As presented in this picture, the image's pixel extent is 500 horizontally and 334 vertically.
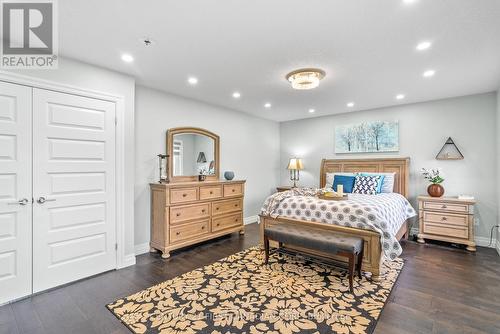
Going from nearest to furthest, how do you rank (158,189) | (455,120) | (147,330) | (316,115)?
(147,330)
(158,189)
(455,120)
(316,115)

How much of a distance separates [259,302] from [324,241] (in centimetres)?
98

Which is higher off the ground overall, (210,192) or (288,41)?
(288,41)

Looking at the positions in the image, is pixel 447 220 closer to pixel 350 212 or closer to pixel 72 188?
pixel 350 212

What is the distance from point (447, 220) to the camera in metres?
3.99

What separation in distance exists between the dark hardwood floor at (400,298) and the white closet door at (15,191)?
0.24 metres

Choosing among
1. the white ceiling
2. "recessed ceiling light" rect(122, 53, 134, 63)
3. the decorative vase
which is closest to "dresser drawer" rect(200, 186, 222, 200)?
the white ceiling

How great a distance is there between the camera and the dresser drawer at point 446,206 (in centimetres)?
387

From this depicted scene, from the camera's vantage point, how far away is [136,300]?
2381 mm

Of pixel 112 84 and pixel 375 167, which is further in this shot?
pixel 375 167

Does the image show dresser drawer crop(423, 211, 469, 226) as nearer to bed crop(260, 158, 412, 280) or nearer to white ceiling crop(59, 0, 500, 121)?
bed crop(260, 158, 412, 280)

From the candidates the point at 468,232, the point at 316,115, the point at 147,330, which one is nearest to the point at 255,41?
the point at 147,330

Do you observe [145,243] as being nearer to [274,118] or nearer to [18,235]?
[18,235]

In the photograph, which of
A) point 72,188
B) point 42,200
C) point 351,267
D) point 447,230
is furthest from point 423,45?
point 42,200

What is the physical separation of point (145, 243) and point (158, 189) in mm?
889
